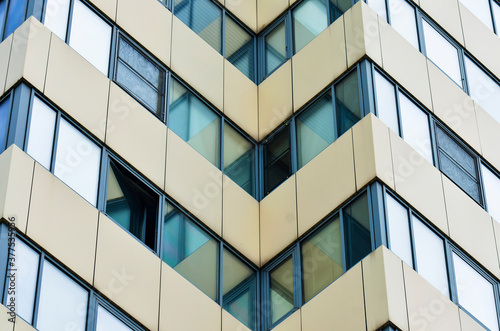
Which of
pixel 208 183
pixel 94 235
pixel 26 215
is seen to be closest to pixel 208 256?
pixel 208 183

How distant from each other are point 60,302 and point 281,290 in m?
5.59

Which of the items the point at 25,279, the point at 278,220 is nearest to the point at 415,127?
the point at 278,220

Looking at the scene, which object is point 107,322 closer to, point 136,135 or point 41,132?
point 41,132

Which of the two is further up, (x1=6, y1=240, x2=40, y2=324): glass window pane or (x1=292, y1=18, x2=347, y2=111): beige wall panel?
(x1=292, y1=18, x2=347, y2=111): beige wall panel

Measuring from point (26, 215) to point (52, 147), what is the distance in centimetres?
181

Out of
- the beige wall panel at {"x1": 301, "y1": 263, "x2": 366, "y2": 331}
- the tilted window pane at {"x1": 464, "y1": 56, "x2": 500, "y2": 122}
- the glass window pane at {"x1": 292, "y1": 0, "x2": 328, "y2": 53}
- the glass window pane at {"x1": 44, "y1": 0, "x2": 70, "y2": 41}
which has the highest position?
the glass window pane at {"x1": 292, "y1": 0, "x2": 328, "y2": 53}

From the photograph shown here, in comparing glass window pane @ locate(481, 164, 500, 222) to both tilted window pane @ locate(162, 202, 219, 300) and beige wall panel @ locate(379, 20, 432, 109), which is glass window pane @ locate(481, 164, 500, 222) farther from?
tilted window pane @ locate(162, 202, 219, 300)

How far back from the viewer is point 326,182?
20.9 meters

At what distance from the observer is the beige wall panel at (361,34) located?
21.8m

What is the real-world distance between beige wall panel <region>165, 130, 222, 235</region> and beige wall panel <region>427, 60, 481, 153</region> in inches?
212

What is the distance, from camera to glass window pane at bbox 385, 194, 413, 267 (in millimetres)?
19203

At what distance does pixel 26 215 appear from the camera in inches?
673

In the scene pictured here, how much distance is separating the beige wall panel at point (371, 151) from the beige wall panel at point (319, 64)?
2.07 m

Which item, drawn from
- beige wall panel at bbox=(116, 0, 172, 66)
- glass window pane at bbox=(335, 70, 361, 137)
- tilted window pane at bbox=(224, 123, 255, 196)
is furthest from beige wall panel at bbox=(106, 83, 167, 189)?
glass window pane at bbox=(335, 70, 361, 137)
